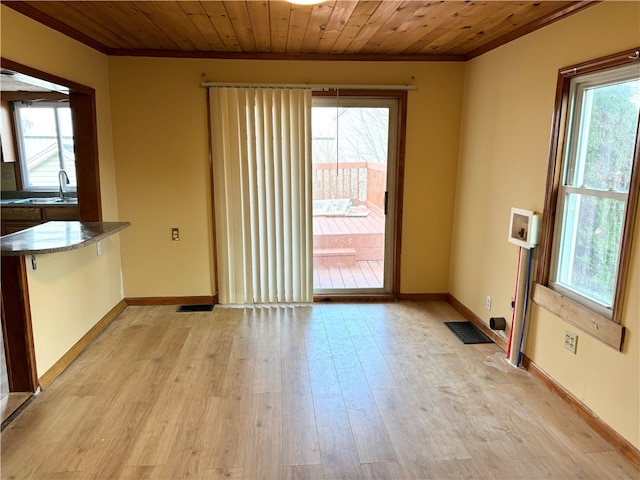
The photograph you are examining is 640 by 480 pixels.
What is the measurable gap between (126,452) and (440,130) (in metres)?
3.57

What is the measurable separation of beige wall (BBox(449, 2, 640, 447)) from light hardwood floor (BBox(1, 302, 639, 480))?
0.26m

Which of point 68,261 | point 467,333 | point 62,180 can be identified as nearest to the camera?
point 68,261

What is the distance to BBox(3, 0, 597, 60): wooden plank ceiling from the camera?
258 centimetres

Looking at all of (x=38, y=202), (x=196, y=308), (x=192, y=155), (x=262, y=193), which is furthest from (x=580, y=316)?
(x=38, y=202)

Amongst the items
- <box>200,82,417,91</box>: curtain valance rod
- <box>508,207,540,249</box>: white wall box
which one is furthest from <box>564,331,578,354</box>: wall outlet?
<box>200,82,417,91</box>: curtain valance rod

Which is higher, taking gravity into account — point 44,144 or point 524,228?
point 44,144

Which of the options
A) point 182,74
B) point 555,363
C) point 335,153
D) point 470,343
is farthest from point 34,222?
point 555,363

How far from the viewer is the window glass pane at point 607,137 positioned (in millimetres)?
2234

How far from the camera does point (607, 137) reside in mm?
2395

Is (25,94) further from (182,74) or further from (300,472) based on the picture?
(300,472)

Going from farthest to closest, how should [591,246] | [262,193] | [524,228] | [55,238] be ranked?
[262,193]
[524,228]
[55,238]
[591,246]

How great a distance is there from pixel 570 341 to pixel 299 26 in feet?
8.81

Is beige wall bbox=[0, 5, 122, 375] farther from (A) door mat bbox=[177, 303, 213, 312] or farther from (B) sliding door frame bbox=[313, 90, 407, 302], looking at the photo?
(B) sliding door frame bbox=[313, 90, 407, 302]

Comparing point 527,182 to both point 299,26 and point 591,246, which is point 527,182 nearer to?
point 591,246
